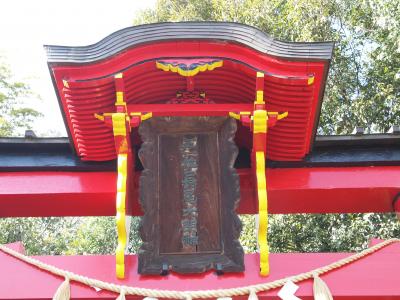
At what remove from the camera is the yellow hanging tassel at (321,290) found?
3.08 meters

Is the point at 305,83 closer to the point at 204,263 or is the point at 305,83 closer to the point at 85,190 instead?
the point at 204,263

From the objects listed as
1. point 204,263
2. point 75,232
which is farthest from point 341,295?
point 75,232

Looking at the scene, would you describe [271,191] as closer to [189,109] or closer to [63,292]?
[189,109]

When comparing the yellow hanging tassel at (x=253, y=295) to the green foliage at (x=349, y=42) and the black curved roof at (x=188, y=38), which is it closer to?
the black curved roof at (x=188, y=38)

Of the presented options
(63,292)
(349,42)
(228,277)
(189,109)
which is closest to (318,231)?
(349,42)

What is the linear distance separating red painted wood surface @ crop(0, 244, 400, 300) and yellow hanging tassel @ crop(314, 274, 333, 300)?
5 centimetres

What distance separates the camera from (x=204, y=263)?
3.41 metres

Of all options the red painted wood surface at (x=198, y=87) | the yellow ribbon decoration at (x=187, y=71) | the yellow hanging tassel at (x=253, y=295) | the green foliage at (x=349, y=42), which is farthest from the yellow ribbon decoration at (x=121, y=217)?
the green foliage at (x=349, y=42)

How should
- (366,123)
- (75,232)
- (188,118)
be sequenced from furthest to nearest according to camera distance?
(75,232)
(366,123)
(188,118)

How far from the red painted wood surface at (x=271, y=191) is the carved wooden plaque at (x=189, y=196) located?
0.53 meters

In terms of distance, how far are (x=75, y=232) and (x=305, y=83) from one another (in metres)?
13.0

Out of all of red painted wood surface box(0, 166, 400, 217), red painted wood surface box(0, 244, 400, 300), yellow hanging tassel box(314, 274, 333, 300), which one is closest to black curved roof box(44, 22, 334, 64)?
red painted wood surface box(0, 166, 400, 217)

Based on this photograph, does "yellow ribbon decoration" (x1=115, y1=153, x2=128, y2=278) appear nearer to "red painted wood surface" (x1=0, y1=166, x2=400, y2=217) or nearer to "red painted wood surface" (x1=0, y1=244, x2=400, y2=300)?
"red painted wood surface" (x1=0, y1=244, x2=400, y2=300)

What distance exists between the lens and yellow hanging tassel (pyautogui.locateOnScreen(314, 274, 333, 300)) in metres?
3.08
